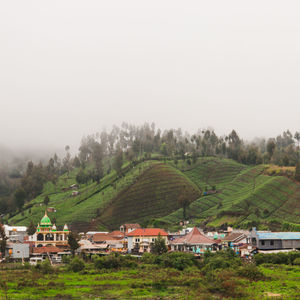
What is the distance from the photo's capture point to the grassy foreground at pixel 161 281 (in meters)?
52.9

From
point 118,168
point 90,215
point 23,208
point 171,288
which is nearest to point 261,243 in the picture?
point 171,288

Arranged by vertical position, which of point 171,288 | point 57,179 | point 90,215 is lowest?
point 171,288

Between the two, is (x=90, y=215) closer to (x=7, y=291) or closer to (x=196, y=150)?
(x=196, y=150)

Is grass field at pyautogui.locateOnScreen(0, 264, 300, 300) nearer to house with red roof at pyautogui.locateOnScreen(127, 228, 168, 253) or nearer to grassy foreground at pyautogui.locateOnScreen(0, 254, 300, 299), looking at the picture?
grassy foreground at pyautogui.locateOnScreen(0, 254, 300, 299)

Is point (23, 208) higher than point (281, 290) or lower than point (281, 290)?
higher

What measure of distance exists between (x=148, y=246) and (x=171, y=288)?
4747 centimetres

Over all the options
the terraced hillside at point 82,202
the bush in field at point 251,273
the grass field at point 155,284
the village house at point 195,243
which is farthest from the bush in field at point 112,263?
the terraced hillside at point 82,202

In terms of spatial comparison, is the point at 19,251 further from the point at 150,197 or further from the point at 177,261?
the point at 150,197

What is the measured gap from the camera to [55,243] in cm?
11525

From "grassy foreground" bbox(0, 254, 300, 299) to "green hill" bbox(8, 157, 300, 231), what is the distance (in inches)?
1694

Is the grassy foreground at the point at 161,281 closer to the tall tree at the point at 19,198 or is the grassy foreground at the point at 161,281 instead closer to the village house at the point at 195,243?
the village house at the point at 195,243

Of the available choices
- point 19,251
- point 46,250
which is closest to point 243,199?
point 46,250

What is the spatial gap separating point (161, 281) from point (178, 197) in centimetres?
7996

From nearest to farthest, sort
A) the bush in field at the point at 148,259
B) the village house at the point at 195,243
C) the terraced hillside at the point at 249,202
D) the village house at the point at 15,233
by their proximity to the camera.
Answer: the bush in field at the point at 148,259, the village house at the point at 195,243, the terraced hillside at the point at 249,202, the village house at the point at 15,233
